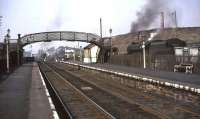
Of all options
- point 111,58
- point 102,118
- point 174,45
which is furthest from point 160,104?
point 111,58

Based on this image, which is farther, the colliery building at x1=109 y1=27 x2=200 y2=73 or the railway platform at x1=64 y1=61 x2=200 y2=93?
the colliery building at x1=109 y1=27 x2=200 y2=73

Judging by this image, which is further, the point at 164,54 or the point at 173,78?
the point at 164,54

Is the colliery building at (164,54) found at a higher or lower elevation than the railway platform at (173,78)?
higher

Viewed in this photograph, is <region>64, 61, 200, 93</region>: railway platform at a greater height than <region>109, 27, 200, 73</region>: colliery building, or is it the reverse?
<region>109, 27, 200, 73</region>: colliery building

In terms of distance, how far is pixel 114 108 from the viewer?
15.5 metres

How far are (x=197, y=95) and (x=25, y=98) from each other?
849cm

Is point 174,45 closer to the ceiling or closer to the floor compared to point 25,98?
closer to the ceiling

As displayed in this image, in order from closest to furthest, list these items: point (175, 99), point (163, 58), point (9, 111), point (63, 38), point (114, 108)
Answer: point (9, 111)
point (114, 108)
point (175, 99)
point (163, 58)
point (63, 38)

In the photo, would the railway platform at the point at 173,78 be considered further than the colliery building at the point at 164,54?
No

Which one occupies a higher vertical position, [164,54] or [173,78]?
[164,54]

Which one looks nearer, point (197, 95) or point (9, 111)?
point (9, 111)

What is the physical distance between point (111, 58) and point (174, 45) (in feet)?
80.3

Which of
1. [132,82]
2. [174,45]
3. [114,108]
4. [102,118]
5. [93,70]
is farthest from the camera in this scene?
[93,70]

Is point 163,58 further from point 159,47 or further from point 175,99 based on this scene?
point 175,99
